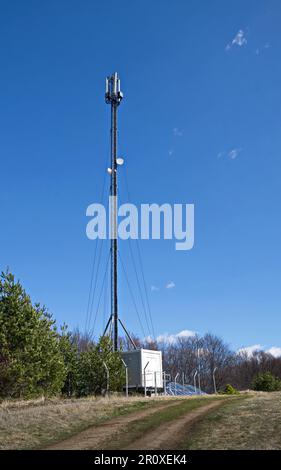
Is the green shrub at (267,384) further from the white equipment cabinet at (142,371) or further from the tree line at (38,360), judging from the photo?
the tree line at (38,360)

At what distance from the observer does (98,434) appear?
50.9 feet

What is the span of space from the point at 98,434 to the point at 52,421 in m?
3.19

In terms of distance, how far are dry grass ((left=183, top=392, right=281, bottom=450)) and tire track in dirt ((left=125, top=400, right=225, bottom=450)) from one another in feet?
1.10

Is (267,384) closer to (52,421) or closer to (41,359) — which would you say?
(41,359)

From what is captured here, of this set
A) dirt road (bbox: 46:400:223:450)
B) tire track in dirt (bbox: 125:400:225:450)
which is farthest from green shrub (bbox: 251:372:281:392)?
tire track in dirt (bbox: 125:400:225:450)

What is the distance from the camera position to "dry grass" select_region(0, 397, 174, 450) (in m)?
15.4

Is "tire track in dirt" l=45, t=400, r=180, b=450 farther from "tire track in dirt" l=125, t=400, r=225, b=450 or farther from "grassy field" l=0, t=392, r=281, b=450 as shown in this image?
"tire track in dirt" l=125, t=400, r=225, b=450

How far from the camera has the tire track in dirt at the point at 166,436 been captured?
43.3ft

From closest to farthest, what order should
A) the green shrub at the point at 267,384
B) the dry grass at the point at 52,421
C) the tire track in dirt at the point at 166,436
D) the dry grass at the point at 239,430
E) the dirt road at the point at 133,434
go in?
the tire track in dirt at the point at 166,436 → the dry grass at the point at 239,430 → the dirt road at the point at 133,434 → the dry grass at the point at 52,421 → the green shrub at the point at 267,384

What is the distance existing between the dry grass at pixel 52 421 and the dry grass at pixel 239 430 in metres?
4.24

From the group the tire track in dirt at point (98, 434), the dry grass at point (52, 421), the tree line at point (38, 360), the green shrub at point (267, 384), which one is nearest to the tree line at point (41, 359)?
the tree line at point (38, 360)

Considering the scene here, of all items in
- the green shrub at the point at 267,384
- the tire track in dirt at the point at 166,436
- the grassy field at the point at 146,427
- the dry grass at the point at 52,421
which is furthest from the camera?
the green shrub at the point at 267,384
